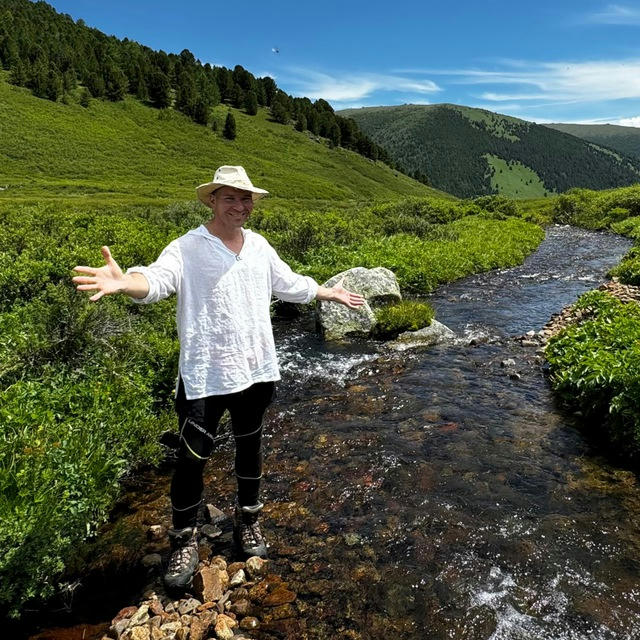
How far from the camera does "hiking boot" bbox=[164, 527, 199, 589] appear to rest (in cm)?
498

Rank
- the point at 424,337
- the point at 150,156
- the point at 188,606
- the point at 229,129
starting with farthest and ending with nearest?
the point at 229,129
the point at 150,156
the point at 424,337
the point at 188,606

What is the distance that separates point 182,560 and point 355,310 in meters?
11.9

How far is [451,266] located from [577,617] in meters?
22.0

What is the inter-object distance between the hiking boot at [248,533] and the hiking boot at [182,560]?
63 cm

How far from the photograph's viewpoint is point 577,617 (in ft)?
16.2

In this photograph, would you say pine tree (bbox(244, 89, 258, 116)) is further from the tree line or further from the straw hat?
the straw hat

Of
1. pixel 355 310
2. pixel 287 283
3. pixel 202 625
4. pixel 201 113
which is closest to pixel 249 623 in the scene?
pixel 202 625

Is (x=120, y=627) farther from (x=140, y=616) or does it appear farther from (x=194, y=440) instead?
(x=194, y=440)

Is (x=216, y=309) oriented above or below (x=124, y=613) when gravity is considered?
above

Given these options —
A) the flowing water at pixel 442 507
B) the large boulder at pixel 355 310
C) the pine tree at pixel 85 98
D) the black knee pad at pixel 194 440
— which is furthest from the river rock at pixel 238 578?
the pine tree at pixel 85 98

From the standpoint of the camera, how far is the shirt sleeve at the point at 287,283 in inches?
202

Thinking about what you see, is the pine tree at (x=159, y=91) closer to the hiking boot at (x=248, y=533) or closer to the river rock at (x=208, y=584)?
the hiking boot at (x=248, y=533)

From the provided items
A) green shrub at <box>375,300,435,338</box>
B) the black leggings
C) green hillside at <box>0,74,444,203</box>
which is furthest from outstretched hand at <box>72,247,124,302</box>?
green hillside at <box>0,74,444,203</box>

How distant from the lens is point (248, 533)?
5672 millimetres
